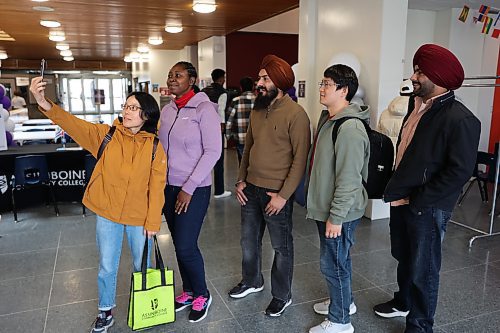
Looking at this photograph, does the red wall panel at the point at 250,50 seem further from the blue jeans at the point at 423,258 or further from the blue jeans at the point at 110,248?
the blue jeans at the point at 423,258

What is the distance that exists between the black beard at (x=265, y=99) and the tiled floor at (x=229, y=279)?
1301 millimetres

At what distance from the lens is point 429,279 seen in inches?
85.6

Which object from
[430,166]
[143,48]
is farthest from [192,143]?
[143,48]

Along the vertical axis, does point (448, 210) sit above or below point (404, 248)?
above

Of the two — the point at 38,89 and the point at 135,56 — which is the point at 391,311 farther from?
the point at 135,56

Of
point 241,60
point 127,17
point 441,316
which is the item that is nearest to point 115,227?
point 441,316

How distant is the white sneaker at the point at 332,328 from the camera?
92.7 inches

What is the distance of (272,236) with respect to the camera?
2.51 metres

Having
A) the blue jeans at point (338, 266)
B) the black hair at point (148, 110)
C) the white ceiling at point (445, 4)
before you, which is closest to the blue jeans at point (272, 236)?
the blue jeans at point (338, 266)

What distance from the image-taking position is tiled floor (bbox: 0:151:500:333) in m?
2.54

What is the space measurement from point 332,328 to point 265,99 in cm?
136

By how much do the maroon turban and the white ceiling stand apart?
14.0ft

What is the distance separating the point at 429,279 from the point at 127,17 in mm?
6628

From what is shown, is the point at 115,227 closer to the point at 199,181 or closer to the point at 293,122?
the point at 199,181
